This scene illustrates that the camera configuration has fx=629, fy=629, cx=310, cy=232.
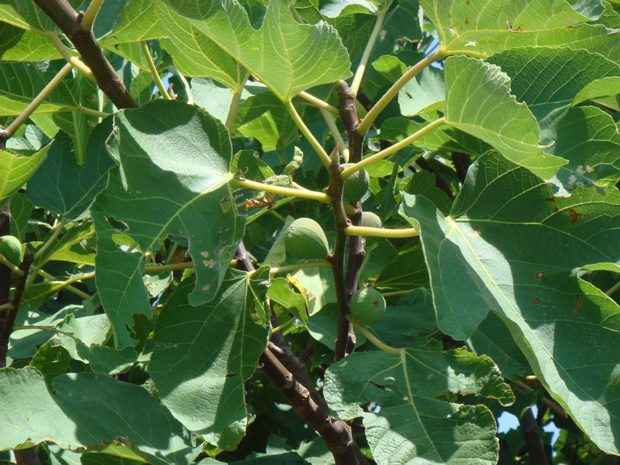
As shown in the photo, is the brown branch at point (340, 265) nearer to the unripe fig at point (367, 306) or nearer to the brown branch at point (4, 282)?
the unripe fig at point (367, 306)

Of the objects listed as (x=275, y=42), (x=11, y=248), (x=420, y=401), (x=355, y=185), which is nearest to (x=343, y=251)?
(x=355, y=185)

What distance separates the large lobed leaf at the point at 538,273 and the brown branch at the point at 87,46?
52 centimetres

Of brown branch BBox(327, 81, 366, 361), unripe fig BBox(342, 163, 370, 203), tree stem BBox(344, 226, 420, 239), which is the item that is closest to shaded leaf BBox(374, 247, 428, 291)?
brown branch BBox(327, 81, 366, 361)

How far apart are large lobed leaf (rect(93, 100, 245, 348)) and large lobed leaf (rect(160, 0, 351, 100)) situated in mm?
128

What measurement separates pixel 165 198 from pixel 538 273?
0.65 meters

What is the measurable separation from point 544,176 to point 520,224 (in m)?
0.20

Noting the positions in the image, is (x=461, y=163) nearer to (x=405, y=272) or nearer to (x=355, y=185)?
(x=405, y=272)

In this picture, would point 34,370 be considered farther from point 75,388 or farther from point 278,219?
point 278,219

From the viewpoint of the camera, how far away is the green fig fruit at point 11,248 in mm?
1299

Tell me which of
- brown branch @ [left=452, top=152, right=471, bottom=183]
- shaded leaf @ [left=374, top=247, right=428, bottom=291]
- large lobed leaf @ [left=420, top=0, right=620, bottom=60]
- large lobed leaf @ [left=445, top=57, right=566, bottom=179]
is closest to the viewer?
large lobed leaf @ [left=445, top=57, right=566, bottom=179]

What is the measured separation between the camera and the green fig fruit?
1299mm

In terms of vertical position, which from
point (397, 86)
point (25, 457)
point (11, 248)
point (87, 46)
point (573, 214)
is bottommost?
point (25, 457)

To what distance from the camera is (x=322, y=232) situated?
1.20m

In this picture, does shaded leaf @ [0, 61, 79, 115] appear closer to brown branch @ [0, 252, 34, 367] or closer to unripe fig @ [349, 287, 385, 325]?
brown branch @ [0, 252, 34, 367]
